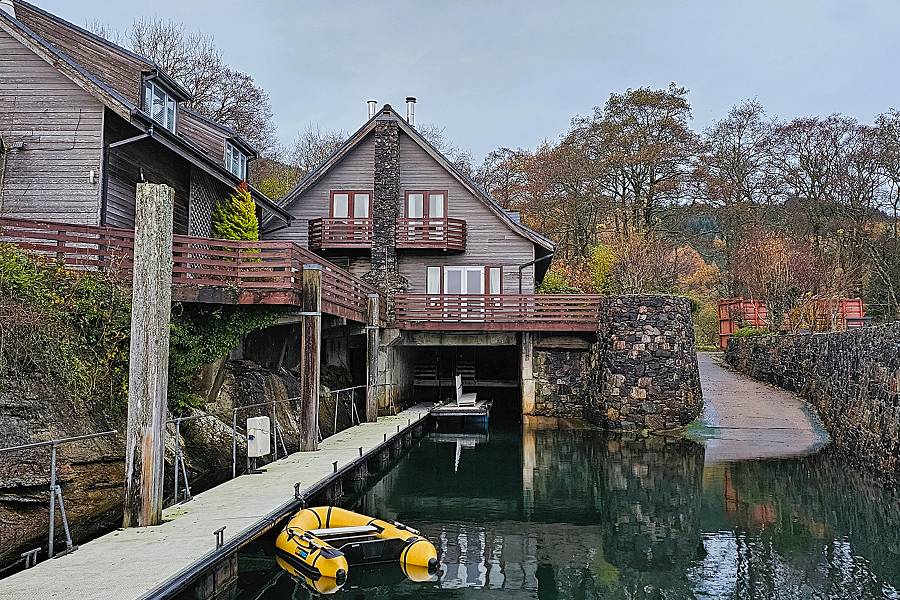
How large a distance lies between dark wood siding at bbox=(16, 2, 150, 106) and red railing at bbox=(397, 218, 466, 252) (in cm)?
1218

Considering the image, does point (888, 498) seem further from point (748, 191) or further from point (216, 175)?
point (748, 191)

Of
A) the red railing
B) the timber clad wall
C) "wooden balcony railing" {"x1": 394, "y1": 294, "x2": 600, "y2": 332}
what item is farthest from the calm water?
the timber clad wall

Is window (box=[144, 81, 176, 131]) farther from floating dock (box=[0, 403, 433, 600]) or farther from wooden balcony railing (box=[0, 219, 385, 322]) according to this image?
floating dock (box=[0, 403, 433, 600])

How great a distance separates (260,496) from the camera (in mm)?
11898

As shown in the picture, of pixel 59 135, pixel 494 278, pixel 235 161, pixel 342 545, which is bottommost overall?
pixel 342 545

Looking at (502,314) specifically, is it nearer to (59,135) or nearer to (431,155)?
(431,155)

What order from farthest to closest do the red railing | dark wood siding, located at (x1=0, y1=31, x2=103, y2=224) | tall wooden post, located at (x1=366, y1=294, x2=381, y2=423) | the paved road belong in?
the red railing < tall wooden post, located at (x1=366, y1=294, x2=381, y2=423) < the paved road < dark wood siding, located at (x1=0, y1=31, x2=103, y2=224)

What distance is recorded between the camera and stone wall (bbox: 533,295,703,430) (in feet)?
78.6

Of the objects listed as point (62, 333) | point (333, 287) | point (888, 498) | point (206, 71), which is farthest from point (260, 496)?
point (206, 71)

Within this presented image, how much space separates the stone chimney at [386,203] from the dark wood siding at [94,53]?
11.8 meters

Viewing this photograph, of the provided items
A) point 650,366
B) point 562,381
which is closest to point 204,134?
point 562,381

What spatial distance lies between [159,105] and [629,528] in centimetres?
1530

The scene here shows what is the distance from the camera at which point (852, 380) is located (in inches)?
776

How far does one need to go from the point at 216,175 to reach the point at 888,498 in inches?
670
